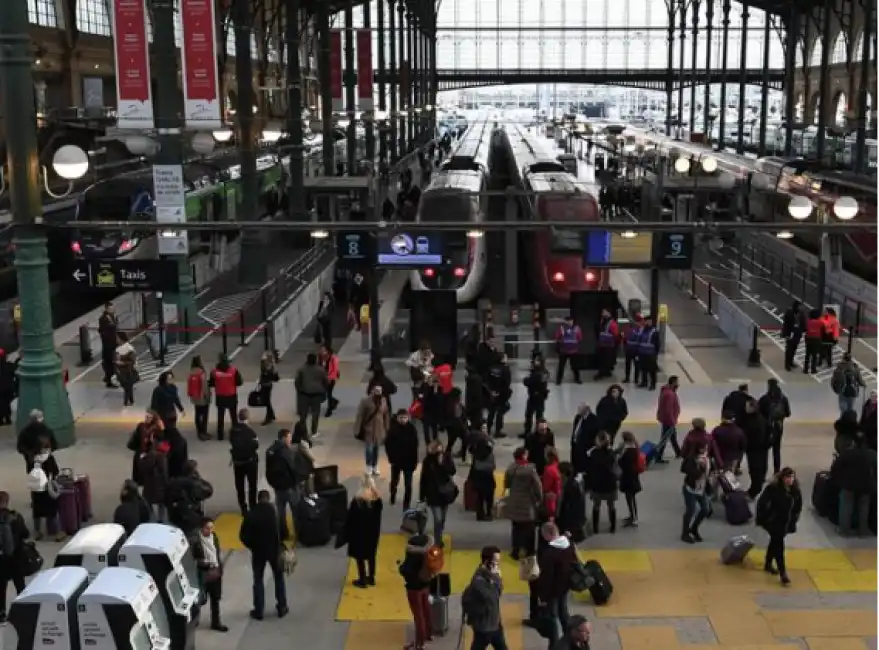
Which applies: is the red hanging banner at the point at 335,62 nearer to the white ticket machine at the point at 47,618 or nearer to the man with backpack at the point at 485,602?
the man with backpack at the point at 485,602

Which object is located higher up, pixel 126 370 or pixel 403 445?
pixel 403 445

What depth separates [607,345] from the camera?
18.1 m

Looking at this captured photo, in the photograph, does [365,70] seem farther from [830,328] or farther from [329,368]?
[329,368]

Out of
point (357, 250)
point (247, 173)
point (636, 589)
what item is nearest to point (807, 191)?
point (247, 173)

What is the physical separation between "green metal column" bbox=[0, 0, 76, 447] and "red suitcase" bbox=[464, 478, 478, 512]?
601 cm

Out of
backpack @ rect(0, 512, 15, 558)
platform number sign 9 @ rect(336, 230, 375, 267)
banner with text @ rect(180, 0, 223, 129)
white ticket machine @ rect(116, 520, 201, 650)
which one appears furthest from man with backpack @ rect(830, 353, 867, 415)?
banner with text @ rect(180, 0, 223, 129)

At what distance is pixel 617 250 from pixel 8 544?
10.8 meters

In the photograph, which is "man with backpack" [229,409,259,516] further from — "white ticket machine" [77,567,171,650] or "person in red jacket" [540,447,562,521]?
"white ticket machine" [77,567,171,650]

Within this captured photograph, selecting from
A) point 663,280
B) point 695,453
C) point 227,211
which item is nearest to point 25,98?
point 695,453

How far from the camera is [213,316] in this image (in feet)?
79.6

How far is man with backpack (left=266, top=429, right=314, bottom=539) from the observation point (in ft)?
35.2

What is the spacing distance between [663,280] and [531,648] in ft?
71.6

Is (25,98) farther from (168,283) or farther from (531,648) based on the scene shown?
(531,648)

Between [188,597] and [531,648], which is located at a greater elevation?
[188,597]
